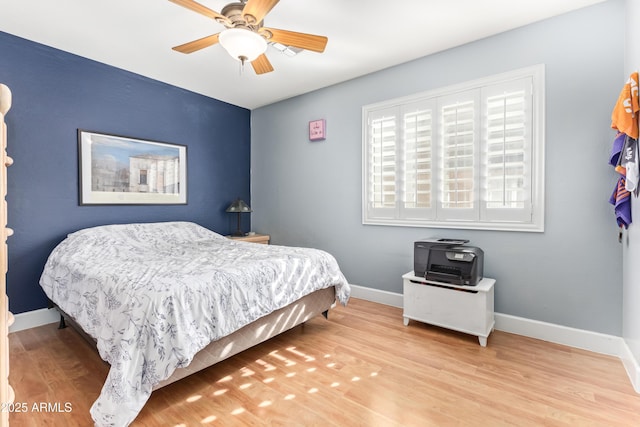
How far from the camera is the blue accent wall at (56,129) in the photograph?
2.70m

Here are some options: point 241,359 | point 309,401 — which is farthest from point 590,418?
point 241,359

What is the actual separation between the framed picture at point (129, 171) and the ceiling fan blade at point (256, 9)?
2277 millimetres

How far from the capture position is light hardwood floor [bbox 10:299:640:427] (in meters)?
1.59

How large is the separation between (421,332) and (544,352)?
2.87 ft

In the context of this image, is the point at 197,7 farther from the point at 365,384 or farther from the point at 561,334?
the point at 561,334

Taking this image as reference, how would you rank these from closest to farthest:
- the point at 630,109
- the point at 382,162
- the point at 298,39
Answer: the point at 630,109 < the point at 298,39 < the point at 382,162

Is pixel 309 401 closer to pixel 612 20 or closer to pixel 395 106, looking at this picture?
pixel 395 106

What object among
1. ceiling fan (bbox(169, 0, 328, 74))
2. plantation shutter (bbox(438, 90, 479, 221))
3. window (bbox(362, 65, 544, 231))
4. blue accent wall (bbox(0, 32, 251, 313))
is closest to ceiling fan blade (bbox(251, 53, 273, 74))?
ceiling fan (bbox(169, 0, 328, 74))

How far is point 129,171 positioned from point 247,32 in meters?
2.35

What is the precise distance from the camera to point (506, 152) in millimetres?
2574

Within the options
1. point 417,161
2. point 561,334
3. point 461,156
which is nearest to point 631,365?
point 561,334

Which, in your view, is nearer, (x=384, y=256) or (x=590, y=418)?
(x=590, y=418)

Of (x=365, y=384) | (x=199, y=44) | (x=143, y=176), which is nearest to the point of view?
(x=365, y=384)

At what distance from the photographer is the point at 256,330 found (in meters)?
2.10
